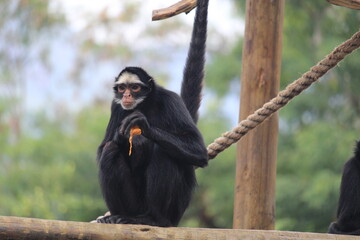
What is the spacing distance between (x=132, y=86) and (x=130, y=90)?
49 millimetres

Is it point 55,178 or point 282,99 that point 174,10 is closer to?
point 282,99

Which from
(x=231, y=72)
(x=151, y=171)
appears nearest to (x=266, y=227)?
(x=151, y=171)

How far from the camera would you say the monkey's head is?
6.80m

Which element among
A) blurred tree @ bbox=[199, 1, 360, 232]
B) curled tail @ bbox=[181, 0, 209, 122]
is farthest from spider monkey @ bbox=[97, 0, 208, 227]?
blurred tree @ bbox=[199, 1, 360, 232]

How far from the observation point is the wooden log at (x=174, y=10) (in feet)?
22.6

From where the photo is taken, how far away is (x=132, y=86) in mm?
6863

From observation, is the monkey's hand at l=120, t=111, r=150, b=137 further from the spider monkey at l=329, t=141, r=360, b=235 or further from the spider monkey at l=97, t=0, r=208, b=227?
the spider monkey at l=329, t=141, r=360, b=235

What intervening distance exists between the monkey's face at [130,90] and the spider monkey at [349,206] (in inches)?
114

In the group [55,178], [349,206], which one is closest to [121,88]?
[349,206]

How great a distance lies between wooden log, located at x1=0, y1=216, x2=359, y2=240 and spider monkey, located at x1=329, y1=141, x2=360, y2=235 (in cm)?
243

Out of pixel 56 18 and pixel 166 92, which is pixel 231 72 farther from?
pixel 166 92

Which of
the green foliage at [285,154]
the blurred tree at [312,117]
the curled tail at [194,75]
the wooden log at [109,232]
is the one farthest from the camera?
the green foliage at [285,154]

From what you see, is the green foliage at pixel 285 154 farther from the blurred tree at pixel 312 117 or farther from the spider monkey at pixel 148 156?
the spider monkey at pixel 148 156

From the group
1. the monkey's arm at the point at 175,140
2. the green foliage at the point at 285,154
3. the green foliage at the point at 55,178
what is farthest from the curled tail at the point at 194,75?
the green foliage at the point at 55,178
